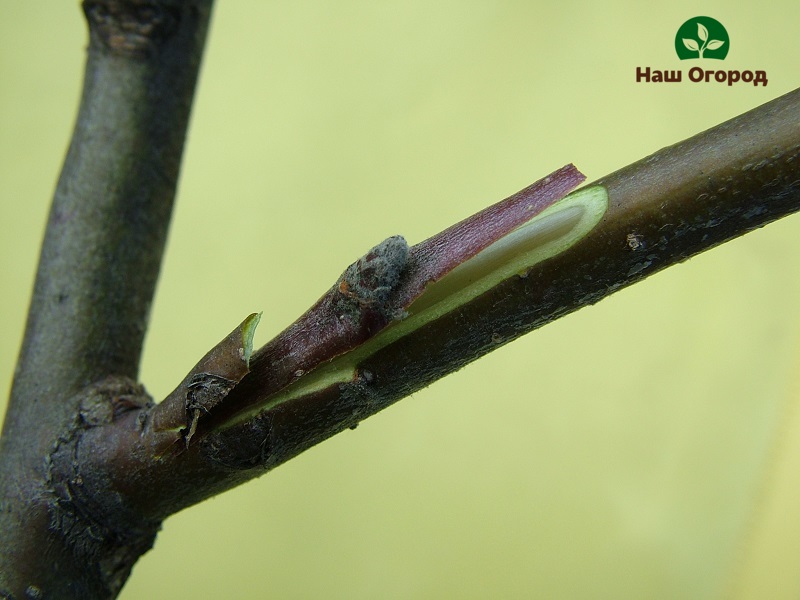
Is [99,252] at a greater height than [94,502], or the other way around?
[99,252]

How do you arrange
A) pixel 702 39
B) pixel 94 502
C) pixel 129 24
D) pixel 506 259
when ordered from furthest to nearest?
1. pixel 702 39
2. pixel 129 24
3. pixel 94 502
4. pixel 506 259

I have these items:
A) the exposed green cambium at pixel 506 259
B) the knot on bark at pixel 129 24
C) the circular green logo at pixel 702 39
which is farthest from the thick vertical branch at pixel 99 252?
the circular green logo at pixel 702 39

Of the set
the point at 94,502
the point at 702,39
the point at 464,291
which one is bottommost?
the point at 94,502

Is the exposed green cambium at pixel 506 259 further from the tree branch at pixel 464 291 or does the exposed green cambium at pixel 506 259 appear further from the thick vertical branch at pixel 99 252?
the thick vertical branch at pixel 99 252

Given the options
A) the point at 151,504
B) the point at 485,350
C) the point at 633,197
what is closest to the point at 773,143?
the point at 633,197

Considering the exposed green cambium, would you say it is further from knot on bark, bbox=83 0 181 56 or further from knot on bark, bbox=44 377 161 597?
knot on bark, bbox=83 0 181 56

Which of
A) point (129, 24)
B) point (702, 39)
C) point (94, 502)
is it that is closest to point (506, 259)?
point (94, 502)

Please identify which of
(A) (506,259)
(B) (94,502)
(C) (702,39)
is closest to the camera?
(A) (506,259)

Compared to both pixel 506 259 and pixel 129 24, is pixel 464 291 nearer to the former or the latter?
pixel 506 259
